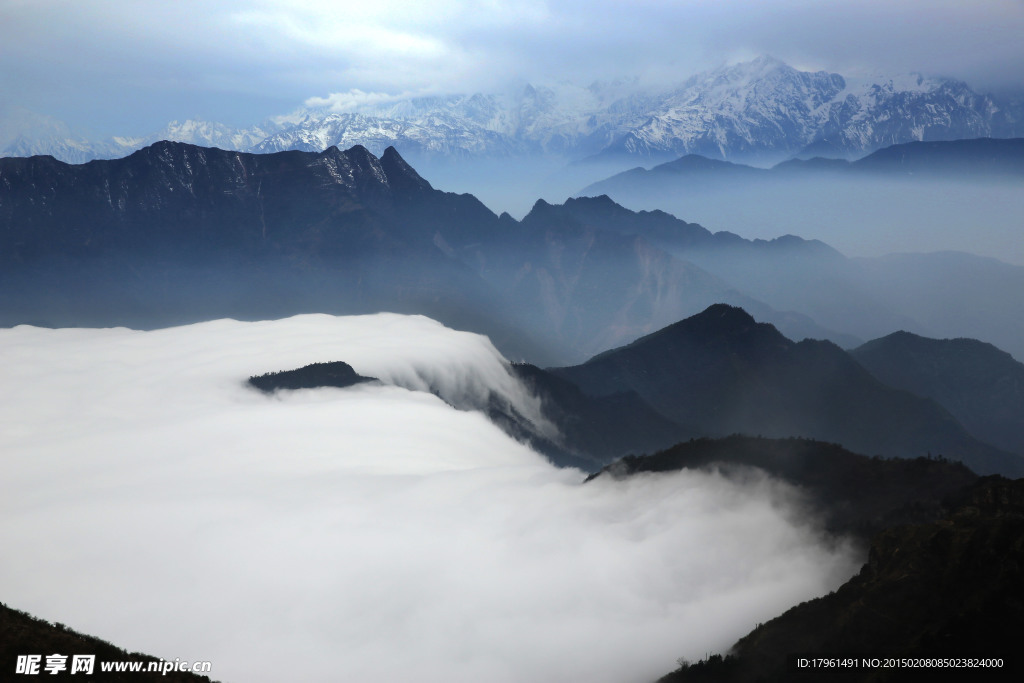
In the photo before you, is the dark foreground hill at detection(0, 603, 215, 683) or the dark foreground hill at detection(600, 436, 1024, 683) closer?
the dark foreground hill at detection(0, 603, 215, 683)

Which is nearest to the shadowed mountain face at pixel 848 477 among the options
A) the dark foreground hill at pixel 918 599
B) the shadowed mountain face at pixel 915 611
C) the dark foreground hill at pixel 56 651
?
the dark foreground hill at pixel 918 599

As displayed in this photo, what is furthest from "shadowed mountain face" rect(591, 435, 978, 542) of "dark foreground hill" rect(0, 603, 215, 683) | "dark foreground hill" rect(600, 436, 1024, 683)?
Answer: "dark foreground hill" rect(0, 603, 215, 683)

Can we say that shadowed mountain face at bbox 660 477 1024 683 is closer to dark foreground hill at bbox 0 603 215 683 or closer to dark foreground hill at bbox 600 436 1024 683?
dark foreground hill at bbox 600 436 1024 683

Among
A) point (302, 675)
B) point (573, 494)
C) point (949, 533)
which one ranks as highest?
point (573, 494)

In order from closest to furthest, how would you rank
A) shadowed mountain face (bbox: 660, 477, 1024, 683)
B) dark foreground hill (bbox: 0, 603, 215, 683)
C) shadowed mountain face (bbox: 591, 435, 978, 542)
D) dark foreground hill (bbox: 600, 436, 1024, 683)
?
dark foreground hill (bbox: 0, 603, 215, 683), shadowed mountain face (bbox: 660, 477, 1024, 683), dark foreground hill (bbox: 600, 436, 1024, 683), shadowed mountain face (bbox: 591, 435, 978, 542)

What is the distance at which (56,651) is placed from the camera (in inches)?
2840

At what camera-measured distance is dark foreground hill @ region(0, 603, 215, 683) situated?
226 feet

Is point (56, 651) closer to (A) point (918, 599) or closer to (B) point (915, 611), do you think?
(B) point (915, 611)

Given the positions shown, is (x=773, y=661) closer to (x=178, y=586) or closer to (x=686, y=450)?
(x=686, y=450)

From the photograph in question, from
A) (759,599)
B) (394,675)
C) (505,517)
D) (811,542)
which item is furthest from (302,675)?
(811,542)

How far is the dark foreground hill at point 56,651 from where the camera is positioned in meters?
68.8

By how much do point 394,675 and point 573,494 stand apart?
70.9 m

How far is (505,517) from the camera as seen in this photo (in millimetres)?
175750

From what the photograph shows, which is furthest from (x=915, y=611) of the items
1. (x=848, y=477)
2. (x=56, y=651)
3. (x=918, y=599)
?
(x=56, y=651)
